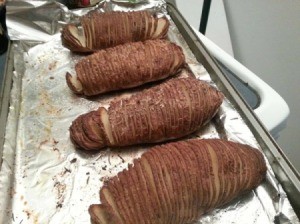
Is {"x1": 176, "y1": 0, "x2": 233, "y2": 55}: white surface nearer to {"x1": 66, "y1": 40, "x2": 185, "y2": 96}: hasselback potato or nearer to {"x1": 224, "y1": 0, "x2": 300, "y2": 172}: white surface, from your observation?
{"x1": 224, "y1": 0, "x2": 300, "y2": 172}: white surface

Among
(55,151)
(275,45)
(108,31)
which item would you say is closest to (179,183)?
(55,151)

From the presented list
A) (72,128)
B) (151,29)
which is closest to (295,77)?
(151,29)

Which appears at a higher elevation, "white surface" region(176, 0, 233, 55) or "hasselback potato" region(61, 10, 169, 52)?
"hasselback potato" region(61, 10, 169, 52)

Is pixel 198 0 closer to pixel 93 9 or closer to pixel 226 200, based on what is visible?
pixel 93 9

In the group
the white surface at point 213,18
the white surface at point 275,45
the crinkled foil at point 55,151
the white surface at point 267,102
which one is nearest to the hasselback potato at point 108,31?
the crinkled foil at point 55,151

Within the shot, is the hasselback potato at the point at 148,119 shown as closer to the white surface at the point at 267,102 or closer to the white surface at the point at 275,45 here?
the white surface at the point at 267,102

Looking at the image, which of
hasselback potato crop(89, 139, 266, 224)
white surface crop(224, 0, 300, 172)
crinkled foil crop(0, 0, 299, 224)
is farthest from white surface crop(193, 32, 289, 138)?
white surface crop(224, 0, 300, 172)
